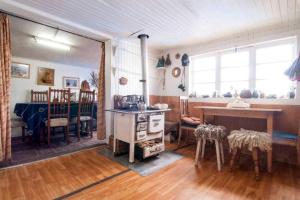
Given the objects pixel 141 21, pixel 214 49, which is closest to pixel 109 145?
pixel 141 21

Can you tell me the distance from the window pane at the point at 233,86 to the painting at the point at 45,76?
16.4 feet

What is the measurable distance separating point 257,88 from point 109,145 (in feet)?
9.52

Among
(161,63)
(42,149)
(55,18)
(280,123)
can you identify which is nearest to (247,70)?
(280,123)

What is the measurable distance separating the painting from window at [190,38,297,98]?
14.2ft

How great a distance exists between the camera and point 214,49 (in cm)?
329

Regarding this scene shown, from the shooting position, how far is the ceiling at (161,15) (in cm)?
203

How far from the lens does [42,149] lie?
279cm

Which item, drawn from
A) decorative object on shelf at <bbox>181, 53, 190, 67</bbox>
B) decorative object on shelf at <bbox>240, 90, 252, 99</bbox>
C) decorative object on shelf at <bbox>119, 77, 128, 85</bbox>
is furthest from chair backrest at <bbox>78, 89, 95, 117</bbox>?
decorative object on shelf at <bbox>240, 90, 252, 99</bbox>

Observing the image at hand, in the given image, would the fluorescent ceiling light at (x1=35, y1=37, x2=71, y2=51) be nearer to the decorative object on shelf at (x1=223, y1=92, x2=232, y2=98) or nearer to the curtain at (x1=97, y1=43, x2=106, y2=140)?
the curtain at (x1=97, y1=43, x2=106, y2=140)

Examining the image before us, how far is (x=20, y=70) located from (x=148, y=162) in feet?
14.8

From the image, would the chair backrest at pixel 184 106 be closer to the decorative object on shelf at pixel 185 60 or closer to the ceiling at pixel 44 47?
the decorative object on shelf at pixel 185 60

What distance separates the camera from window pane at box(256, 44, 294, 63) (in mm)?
2608

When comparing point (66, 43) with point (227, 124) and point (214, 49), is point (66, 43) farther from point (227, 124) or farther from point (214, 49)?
point (227, 124)

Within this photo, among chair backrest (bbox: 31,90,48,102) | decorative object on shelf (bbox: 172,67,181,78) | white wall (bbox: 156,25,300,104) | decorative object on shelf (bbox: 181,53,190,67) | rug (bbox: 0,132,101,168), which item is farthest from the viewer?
chair backrest (bbox: 31,90,48,102)
